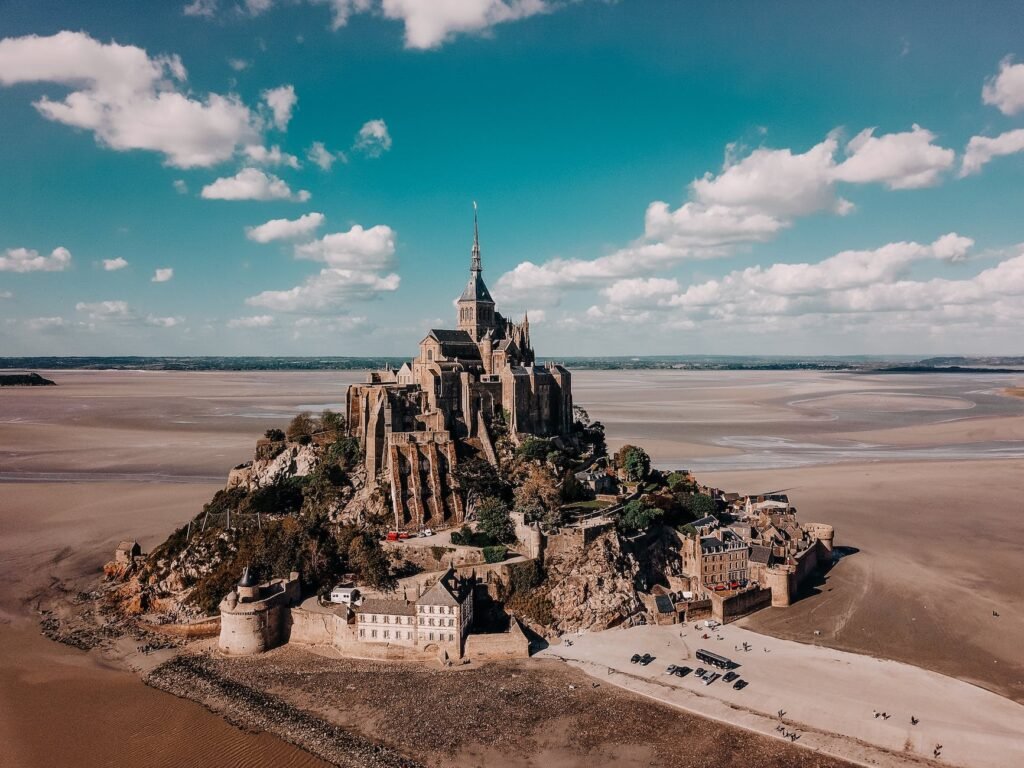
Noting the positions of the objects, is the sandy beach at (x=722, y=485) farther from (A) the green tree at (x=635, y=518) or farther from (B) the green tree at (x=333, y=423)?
(B) the green tree at (x=333, y=423)

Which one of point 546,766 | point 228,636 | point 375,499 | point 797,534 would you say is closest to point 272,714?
point 228,636

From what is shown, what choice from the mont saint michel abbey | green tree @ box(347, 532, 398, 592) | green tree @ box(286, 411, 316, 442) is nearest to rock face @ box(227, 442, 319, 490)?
green tree @ box(286, 411, 316, 442)

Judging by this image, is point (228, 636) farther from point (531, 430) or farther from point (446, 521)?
point (531, 430)

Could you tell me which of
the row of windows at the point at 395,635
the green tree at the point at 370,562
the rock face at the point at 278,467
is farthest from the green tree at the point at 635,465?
the rock face at the point at 278,467

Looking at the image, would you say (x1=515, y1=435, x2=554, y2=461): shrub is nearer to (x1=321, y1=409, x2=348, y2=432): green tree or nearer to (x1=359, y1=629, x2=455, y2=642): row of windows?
(x1=321, y1=409, x2=348, y2=432): green tree

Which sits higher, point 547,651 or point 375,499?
point 375,499

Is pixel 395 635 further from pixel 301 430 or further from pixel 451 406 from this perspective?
pixel 301 430
